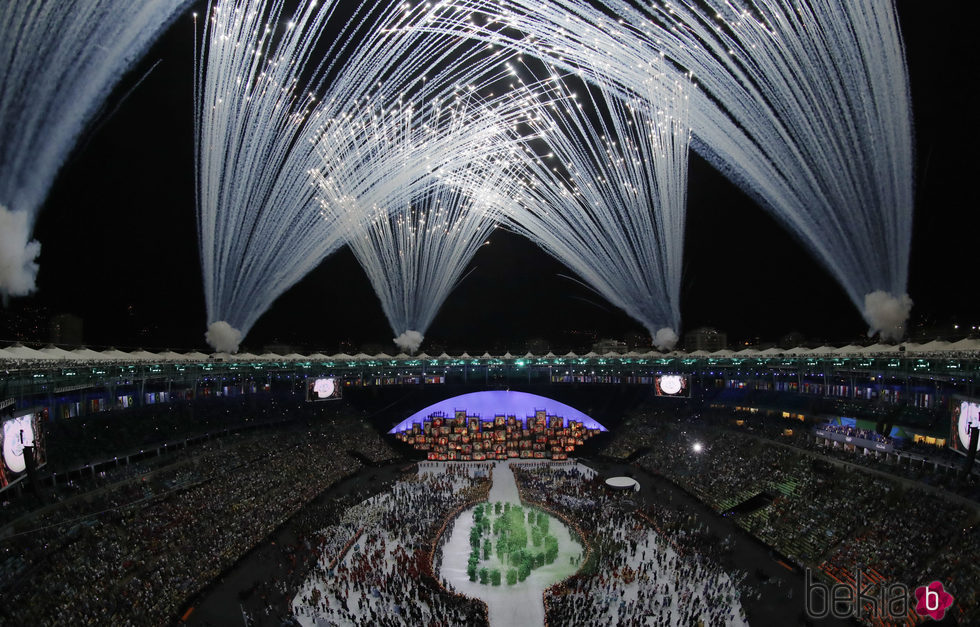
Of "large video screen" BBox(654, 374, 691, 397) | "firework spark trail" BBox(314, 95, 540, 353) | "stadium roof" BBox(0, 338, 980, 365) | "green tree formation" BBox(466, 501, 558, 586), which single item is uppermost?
"firework spark trail" BBox(314, 95, 540, 353)

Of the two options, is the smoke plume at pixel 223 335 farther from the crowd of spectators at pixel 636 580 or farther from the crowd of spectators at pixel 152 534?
the crowd of spectators at pixel 636 580

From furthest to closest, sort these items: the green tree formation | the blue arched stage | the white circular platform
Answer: the blue arched stage → the white circular platform → the green tree formation

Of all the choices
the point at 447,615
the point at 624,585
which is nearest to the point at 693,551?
the point at 624,585

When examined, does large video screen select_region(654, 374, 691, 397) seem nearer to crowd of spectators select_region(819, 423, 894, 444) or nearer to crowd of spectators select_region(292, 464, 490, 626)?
crowd of spectators select_region(819, 423, 894, 444)

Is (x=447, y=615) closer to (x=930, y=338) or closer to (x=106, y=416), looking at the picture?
(x=106, y=416)

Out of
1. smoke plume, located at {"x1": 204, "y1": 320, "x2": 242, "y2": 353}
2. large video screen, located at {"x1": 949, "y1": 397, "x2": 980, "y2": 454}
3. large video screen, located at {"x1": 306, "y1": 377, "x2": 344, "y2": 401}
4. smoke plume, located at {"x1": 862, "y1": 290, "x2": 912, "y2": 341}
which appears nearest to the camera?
large video screen, located at {"x1": 949, "y1": 397, "x2": 980, "y2": 454}

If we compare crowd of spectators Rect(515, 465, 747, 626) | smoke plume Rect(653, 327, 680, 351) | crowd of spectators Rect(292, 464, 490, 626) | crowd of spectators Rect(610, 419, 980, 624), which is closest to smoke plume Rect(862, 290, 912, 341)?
crowd of spectators Rect(610, 419, 980, 624)
